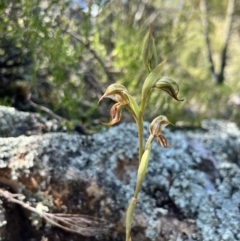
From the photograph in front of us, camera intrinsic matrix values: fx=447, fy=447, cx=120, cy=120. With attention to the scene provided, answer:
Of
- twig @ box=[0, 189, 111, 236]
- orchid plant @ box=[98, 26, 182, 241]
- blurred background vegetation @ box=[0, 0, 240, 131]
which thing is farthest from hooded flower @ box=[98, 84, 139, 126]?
blurred background vegetation @ box=[0, 0, 240, 131]

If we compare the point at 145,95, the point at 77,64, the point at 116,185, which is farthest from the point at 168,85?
the point at 77,64

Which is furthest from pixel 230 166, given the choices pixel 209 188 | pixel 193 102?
pixel 193 102

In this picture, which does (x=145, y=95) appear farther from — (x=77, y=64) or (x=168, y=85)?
(x=77, y=64)

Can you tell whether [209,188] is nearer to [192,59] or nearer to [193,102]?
[193,102]

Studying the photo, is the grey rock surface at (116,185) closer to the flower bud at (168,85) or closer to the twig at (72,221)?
the twig at (72,221)

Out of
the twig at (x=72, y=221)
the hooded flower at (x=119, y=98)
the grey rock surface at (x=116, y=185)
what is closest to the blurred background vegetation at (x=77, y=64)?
the grey rock surface at (x=116, y=185)

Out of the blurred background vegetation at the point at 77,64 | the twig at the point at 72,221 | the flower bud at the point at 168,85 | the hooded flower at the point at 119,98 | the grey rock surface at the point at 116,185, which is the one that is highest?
the blurred background vegetation at the point at 77,64

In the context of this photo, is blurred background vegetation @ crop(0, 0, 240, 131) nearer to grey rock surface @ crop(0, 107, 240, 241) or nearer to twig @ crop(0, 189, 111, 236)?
grey rock surface @ crop(0, 107, 240, 241)

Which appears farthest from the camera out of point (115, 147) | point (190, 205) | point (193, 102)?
point (193, 102)
